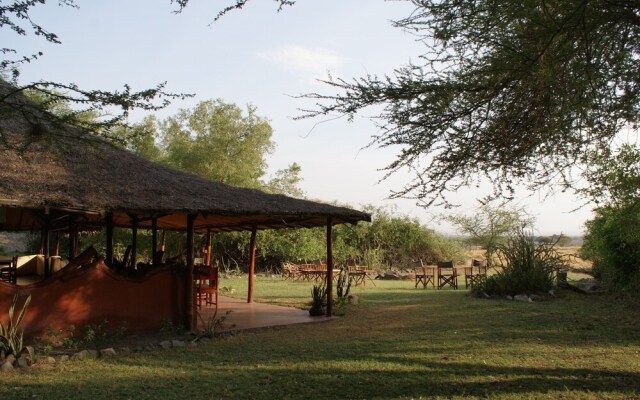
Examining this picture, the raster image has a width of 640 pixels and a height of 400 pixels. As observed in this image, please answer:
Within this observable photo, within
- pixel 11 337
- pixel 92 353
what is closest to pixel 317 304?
pixel 92 353

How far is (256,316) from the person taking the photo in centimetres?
1105

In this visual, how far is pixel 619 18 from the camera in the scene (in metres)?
4.83

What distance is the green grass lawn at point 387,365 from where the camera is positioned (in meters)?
5.42

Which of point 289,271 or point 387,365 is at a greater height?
point 289,271

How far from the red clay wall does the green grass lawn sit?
1.33m

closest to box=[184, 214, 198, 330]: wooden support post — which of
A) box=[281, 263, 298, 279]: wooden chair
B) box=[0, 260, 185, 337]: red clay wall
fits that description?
box=[0, 260, 185, 337]: red clay wall

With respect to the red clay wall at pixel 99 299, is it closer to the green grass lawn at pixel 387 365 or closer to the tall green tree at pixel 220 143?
the green grass lawn at pixel 387 365

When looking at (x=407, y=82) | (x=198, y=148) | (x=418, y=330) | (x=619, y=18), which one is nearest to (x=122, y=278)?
(x=418, y=330)

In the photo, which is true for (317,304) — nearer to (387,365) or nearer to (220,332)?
(220,332)

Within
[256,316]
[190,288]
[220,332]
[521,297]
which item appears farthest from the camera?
[521,297]

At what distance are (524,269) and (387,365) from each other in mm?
8919

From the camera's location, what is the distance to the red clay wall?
25.2ft

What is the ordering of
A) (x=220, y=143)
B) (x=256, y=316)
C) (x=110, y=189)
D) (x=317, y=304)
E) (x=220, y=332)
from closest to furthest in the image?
(x=110, y=189) < (x=220, y=332) < (x=256, y=316) < (x=317, y=304) < (x=220, y=143)

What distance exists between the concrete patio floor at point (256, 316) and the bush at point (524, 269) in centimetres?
540
